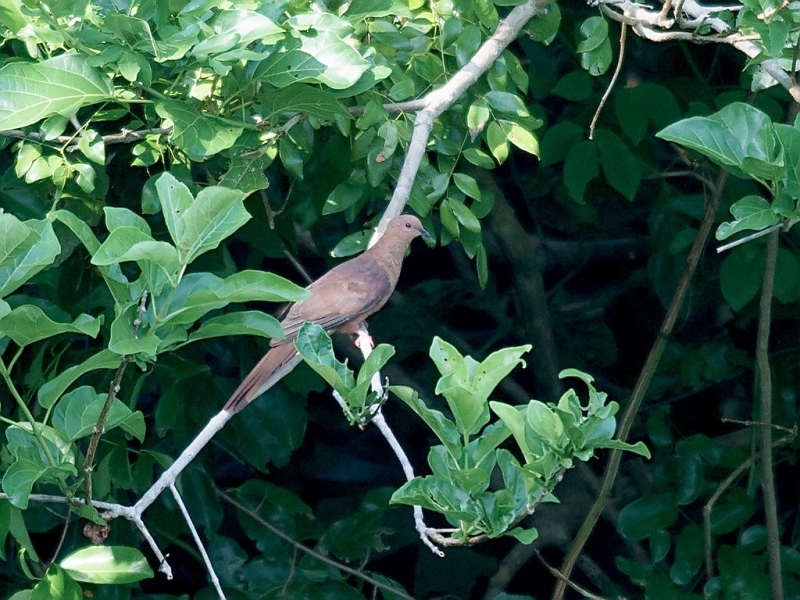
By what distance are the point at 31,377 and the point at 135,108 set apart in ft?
2.46

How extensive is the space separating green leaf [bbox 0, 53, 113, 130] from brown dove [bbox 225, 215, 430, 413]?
1.02 metres

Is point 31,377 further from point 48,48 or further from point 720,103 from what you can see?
point 720,103

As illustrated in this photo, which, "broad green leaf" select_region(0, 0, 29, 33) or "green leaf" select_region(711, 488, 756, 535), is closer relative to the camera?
"broad green leaf" select_region(0, 0, 29, 33)

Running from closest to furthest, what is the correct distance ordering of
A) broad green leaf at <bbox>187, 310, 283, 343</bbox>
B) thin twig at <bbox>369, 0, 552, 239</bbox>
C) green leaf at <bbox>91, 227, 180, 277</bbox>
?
green leaf at <bbox>91, 227, 180, 277</bbox>
broad green leaf at <bbox>187, 310, 283, 343</bbox>
thin twig at <bbox>369, 0, 552, 239</bbox>

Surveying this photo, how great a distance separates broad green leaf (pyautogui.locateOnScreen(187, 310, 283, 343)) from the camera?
158cm

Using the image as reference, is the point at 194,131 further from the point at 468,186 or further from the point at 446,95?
the point at 468,186

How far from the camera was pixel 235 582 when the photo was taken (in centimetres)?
337

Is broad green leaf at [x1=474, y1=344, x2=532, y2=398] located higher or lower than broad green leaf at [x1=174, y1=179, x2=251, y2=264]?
lower

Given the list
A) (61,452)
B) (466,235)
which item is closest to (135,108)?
(466,235)

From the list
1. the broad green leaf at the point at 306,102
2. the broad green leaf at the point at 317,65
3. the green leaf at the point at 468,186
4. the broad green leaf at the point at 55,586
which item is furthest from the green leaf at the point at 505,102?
the broad green leaf at the point at 55,586

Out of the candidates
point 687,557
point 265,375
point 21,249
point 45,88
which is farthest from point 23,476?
point 687,557

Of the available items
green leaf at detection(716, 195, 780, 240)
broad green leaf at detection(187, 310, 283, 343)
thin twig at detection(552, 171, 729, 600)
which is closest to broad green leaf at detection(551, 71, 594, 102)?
thin twig at detection(552, 171, 729, 600)

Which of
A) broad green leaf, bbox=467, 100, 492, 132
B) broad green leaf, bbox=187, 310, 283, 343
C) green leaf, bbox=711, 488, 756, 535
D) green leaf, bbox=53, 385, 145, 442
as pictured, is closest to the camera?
broad green leaf, bbox=187, 310, 283, 343

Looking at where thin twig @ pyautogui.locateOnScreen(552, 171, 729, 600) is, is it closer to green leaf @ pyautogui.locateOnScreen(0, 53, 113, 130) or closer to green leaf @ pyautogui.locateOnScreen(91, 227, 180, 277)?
green leaf @ pyautogui.locateOnScreen(0, 53, 113, 130)
